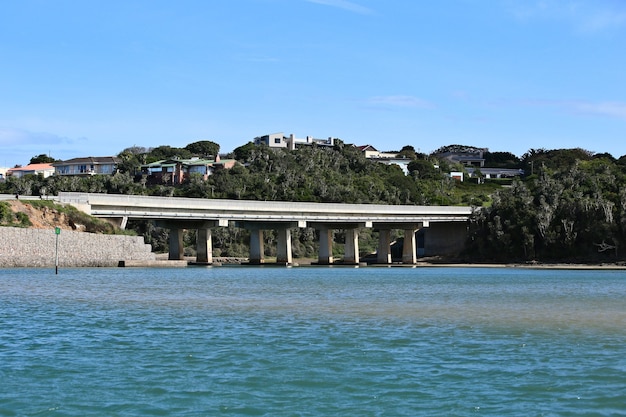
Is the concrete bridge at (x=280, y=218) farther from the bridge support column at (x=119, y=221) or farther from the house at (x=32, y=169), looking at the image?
the house at (x=32, y=169)

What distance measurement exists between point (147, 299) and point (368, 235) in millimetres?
112275

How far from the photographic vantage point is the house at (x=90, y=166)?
594 ft

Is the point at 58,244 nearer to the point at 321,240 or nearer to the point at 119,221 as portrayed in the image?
the point at 119,221

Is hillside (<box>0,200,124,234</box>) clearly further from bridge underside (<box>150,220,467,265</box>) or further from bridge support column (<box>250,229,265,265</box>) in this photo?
bridge support column (<box>250,229,265,265</box>)

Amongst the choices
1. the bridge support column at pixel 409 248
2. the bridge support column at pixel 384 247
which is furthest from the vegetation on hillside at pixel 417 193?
the bridge support column at pixel 384 247

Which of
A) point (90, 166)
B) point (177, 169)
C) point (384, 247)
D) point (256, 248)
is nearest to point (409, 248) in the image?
point (384, 247)

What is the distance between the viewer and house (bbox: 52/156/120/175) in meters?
181

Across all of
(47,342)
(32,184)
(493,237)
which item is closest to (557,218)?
(493,237)

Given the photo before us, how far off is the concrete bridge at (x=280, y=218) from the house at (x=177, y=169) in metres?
44.5

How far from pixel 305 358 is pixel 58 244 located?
59.4 m

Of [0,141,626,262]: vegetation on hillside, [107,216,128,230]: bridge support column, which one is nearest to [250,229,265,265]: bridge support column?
[0,141,626,262]: vegetation on hillside

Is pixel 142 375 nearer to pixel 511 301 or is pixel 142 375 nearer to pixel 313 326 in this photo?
pixel 313 326


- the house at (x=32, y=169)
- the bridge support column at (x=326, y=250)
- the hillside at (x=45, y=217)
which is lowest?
the bridge support column at (x=326, y=250)

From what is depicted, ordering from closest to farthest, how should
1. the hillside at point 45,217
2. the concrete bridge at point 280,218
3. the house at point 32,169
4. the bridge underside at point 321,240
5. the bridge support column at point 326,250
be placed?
the hillside at point 45,217
the concrete bridge at point 280,218
the bridge underside at point 321,240
the bridge support column at point 326,250
the house at point 32,169
